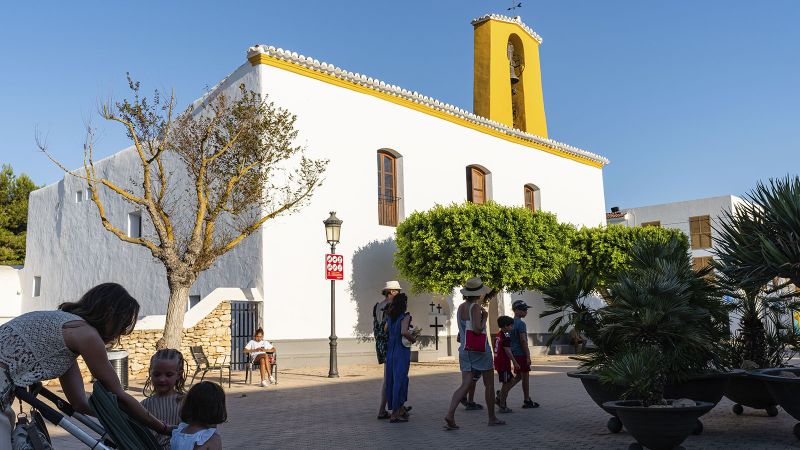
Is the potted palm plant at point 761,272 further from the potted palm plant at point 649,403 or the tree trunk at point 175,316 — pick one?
the tree trunk at point 175,316

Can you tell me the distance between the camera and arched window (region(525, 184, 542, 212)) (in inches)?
960

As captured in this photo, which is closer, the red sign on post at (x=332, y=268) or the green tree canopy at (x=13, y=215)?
the red sign on post at (x=332, y=268)

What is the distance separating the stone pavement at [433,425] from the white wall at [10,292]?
18697 mm

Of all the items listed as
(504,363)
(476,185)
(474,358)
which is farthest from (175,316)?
(476,185)

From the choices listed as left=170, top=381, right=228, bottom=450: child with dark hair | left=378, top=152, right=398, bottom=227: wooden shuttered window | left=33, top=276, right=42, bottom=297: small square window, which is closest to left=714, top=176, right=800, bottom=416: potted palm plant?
left=170, top=381, right=228, bottom=450: child with dark hair

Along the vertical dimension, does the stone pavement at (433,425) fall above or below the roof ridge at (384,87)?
below

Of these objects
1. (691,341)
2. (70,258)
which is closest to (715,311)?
(691,341)

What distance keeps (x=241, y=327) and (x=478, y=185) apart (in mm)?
10018

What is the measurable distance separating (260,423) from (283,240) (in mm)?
8407

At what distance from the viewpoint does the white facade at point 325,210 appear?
16500 mm

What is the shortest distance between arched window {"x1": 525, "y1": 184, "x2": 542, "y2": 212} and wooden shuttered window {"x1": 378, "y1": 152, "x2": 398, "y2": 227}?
260 inches

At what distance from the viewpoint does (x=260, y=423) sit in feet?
27.6

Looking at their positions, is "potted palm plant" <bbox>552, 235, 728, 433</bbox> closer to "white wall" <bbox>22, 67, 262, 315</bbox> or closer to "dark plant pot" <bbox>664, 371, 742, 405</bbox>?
"dark plant pot" <bbox>664, 371, 742, 405</bbox>

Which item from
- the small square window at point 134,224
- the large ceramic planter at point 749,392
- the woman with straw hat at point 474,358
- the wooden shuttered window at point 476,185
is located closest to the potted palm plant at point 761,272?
the large ceramic planter at point 749,392
